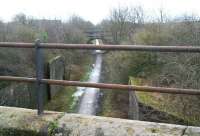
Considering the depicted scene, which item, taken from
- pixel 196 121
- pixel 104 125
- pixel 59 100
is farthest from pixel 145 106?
pixel 59 100

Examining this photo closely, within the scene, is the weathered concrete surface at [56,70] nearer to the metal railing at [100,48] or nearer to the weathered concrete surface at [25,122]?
the weathered concrete surface at [25,122]

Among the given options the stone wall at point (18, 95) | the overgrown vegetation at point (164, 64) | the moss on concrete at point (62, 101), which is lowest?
the moss on concrete at point (62, 101)

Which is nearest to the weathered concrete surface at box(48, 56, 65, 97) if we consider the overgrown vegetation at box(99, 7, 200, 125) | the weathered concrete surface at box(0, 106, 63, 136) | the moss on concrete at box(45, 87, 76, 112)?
the moss on concrete at box(45, 87, 76, 112)

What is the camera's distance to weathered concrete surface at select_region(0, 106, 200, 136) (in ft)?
9.67

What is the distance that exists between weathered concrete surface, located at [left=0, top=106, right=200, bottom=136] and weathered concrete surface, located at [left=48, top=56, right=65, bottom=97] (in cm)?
2130

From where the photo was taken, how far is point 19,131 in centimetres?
323

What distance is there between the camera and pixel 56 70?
88.6 ft

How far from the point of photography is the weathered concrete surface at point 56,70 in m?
25.2

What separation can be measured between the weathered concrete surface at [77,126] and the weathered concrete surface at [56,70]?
21299mm

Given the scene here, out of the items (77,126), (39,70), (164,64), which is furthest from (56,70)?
(77,126)

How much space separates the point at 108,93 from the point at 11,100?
7.89 m

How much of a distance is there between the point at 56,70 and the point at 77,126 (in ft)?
79.2

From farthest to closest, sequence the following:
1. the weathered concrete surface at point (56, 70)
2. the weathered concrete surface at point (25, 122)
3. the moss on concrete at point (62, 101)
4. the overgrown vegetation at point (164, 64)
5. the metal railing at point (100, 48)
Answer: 1. the weathered concrete surface at point (56, 70)
2. the moss on concrete at point (62, 101)
3. the overgrown vegetation at point (164, 64)
4. the weathered concrete surface at point (25, 122)
5. the metal railing at point (100, 48)

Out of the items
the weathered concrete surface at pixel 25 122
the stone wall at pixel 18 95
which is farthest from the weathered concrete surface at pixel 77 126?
the stone wall at pixel 18 95
